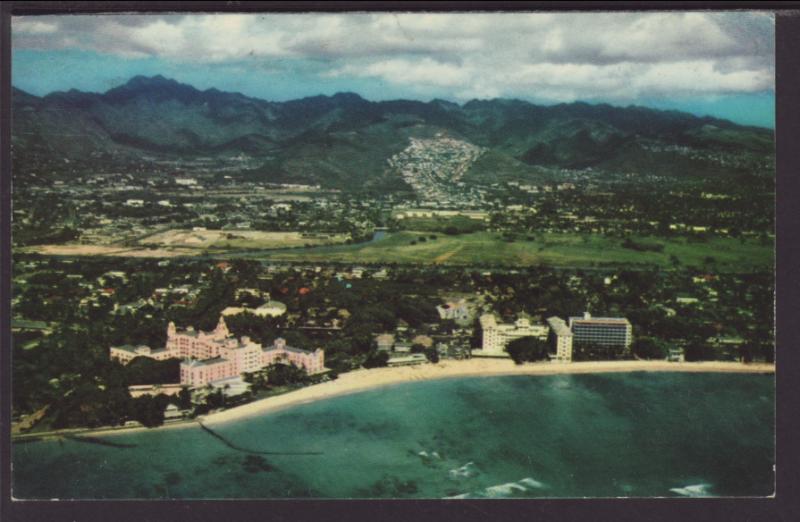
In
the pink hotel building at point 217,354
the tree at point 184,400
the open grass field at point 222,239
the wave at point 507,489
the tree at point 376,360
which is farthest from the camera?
the open grass field at point 222,239

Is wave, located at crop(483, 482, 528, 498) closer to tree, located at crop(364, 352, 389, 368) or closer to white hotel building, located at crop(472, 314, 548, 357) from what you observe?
white hotel building, located at crop(472, 314, 548, 357)

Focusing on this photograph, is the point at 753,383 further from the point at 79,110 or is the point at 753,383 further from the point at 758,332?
the point at 79,110

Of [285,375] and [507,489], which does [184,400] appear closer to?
[285,375]

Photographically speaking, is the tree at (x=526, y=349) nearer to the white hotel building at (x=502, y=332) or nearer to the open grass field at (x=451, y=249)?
the white hotel building at (x=502, y=332)

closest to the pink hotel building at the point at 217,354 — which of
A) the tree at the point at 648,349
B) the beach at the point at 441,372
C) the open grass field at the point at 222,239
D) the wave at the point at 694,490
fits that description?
the beach at the point at 441,372

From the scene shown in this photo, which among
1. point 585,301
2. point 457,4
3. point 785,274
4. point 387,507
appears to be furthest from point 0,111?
point 785,274

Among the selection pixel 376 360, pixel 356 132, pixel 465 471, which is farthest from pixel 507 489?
pixel 356 132

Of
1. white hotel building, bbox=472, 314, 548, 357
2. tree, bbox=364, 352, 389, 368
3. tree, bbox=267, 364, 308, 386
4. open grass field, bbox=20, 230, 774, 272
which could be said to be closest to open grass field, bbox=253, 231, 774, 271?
open grass field, bbox=20, 230, 774, 272
